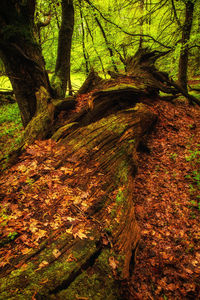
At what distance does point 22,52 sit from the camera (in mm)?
4469

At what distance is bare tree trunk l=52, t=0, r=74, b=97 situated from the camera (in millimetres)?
5559

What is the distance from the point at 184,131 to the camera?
6281 mm

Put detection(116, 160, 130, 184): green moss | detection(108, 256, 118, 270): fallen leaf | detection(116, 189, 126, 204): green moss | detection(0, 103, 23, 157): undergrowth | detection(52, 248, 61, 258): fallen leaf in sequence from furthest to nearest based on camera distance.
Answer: detection(0, 103, 23, 157): undergrowth
detection(116, 160, 130, 184): green moss
detection(116, 189, 126, 204): green moss
detection(108, 256, 118, 270): fallen leaf
detection(52, 248, 61, 258): fallen leaf

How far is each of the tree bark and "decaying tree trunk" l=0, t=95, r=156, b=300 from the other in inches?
54.3

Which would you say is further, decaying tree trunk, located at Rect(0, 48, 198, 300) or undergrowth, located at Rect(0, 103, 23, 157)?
undergrowth, located at Rect(0, 103, 23, 157)

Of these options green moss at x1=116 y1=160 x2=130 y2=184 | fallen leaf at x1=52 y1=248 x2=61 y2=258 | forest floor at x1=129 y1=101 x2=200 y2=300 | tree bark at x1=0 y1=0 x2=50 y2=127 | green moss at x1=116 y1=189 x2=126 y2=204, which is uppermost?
tree bark at x1=0 y1=0 x2=50 y2=127

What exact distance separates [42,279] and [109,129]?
3.53 metres

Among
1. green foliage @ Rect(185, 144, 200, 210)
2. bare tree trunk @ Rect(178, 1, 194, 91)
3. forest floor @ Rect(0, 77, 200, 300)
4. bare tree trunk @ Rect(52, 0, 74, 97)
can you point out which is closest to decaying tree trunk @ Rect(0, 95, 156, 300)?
forest floor @ Rect(0, 77, 200, 300)

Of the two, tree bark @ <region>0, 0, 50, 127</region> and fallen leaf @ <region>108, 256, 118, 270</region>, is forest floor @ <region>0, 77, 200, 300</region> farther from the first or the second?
tree bark @ <region>0, 0, 50, 127</region>

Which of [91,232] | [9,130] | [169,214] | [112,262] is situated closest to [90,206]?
[91,232]

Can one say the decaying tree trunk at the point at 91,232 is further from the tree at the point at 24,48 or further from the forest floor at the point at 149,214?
the tree at the point at 24,48

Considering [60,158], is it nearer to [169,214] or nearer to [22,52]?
[169,214]

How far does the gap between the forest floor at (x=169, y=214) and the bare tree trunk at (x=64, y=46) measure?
407 centimetres

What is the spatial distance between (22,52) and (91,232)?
5.03 metres
